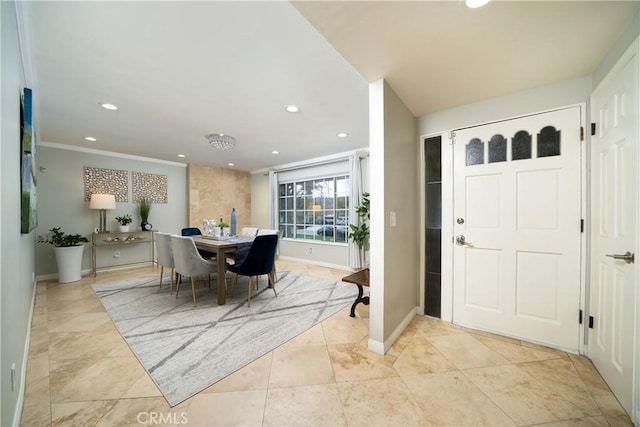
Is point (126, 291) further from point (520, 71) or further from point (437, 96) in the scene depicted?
point (520, 71)

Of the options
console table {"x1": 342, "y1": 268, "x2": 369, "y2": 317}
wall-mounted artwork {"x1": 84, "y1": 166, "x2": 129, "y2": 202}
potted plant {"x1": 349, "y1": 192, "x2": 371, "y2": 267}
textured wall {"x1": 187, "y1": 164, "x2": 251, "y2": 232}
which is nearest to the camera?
console table {"x1": 342, "y1": 268, "x2": 369, "y2": 317}

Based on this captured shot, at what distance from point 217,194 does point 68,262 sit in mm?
3022

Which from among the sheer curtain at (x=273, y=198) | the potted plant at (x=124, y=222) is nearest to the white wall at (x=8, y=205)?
the potted plant at (x=124, y=222)

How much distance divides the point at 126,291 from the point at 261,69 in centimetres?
370

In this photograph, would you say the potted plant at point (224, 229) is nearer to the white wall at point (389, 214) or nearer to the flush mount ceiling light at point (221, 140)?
the flush mount ceiling light at point (221, 140)

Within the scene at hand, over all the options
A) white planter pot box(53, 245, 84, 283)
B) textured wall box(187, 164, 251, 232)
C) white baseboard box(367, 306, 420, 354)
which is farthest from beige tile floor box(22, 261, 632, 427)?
textured wall box(187, 164, 251, 232)

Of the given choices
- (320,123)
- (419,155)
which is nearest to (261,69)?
(320,123)

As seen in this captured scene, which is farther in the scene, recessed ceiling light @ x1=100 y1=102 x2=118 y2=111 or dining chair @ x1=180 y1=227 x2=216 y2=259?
dining chair @ x1=180 y1=227 x2=216 y2=259

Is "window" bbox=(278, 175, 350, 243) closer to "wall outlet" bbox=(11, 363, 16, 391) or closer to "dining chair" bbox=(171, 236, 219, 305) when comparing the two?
"dining chair" bbox=(171, 236, 219, 305)

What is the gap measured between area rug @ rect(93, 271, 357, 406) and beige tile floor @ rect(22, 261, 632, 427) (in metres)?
0.11

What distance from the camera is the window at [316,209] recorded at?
5123 millimetres

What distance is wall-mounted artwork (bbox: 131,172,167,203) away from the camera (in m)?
5.07

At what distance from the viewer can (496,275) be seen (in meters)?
2.23

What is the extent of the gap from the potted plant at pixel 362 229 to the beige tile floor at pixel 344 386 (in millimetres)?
2322
